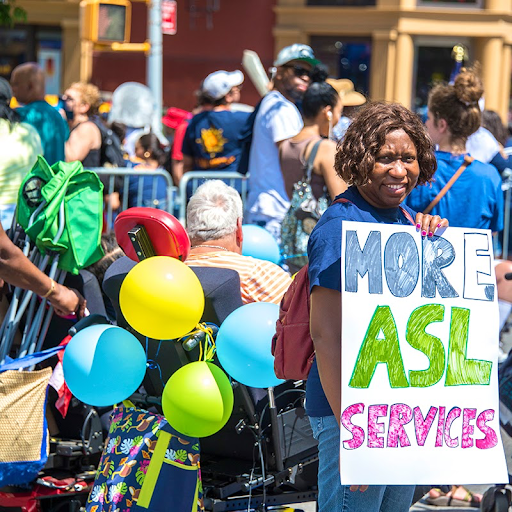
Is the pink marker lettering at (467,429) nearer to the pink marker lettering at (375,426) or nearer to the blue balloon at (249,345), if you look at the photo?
the pink marker lettering at (375,426)

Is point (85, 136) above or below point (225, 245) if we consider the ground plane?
above

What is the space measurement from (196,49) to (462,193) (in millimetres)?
15427

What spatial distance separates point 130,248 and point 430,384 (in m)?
1.40

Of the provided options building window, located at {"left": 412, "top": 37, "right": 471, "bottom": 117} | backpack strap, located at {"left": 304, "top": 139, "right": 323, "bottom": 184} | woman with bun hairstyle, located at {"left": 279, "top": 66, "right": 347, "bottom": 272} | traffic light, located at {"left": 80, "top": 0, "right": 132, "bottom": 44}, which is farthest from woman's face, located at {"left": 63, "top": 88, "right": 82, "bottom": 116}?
building window, located at {"left": 412, "top": 37, "right": 471, "bottom": 117}

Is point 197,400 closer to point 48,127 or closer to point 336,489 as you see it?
point 336,489

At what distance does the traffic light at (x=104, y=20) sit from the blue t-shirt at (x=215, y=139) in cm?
525

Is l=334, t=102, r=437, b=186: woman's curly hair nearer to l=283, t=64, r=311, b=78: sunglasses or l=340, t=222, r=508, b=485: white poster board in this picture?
l=340, t=222, r=508, b=485: white poster board

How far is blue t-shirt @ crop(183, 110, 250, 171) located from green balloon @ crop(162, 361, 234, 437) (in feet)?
13.4

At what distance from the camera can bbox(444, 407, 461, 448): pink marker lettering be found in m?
2.74

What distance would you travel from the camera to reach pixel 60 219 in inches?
157

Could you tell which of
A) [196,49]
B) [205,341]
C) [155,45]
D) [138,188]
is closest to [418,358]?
[205,341]

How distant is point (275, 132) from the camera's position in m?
5.73

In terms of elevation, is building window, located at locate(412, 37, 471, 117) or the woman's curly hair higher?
building window, located at locate(412, 37, 471, 117)

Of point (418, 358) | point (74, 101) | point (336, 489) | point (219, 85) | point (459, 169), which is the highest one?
point (219, 85)
